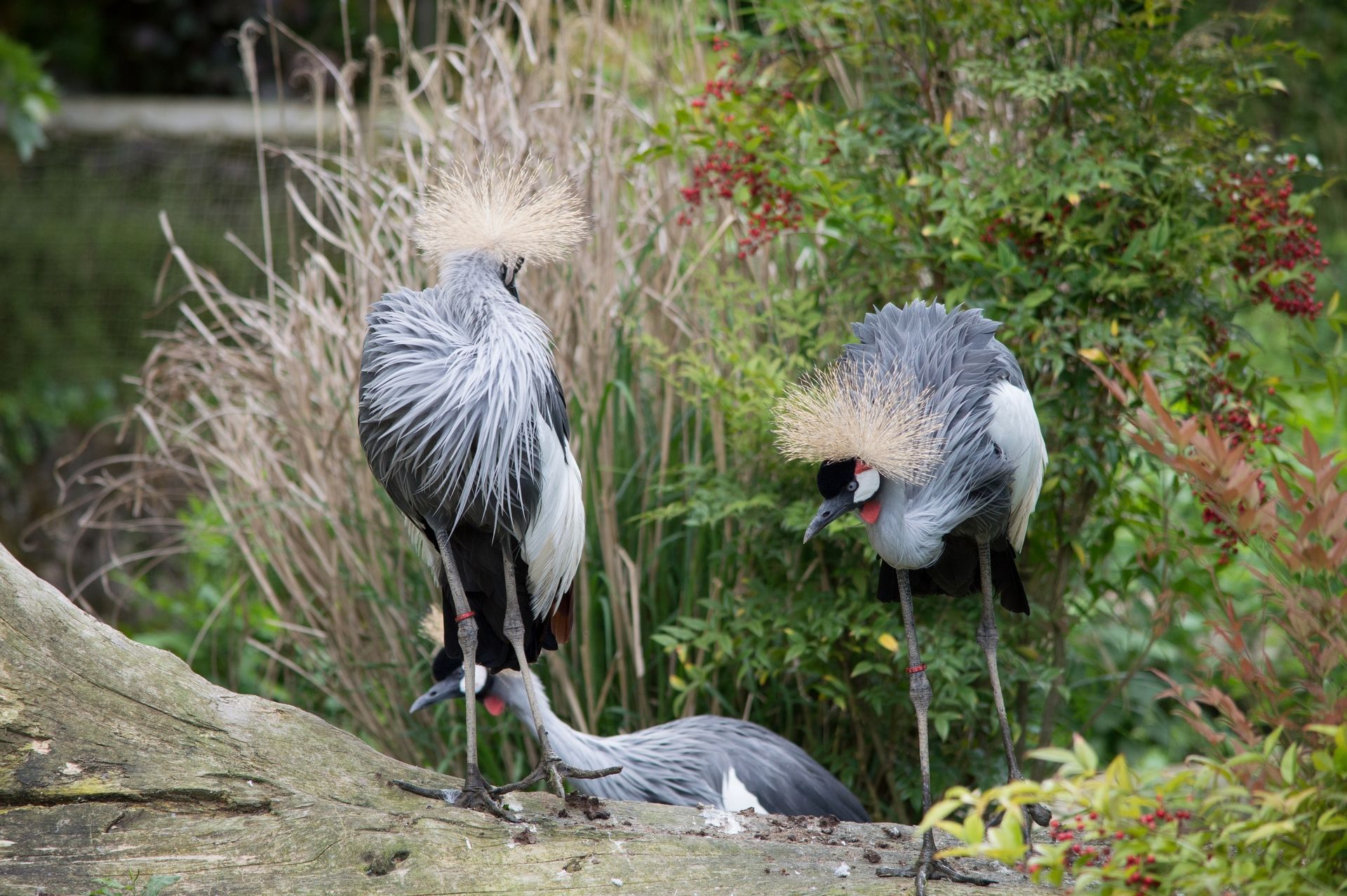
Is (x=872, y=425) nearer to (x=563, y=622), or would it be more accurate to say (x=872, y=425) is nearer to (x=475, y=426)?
(x=475, y=426)

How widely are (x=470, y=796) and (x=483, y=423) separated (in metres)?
0.75

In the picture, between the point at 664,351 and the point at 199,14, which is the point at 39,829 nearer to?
the point at 664,351

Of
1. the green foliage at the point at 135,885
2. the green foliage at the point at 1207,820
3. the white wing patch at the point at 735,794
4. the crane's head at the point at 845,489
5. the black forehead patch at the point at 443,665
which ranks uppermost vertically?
the crane's head at the point at 845,489

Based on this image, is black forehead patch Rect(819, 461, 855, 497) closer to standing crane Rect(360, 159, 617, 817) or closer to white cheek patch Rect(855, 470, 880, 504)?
white cheek patch Rect(855, 470, 880, 504)

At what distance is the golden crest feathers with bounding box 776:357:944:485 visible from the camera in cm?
232

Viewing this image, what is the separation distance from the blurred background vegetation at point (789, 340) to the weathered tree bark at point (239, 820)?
0.79 meters

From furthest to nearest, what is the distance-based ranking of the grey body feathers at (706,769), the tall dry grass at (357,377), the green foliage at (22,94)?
the green foliage at (22,94) → the tall dry grass at (357,377) → the grey body feathers at (706,769)

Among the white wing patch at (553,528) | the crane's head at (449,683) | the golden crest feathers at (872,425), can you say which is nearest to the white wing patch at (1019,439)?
the golden crest feathers at (872,425)

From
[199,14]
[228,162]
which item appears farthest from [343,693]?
[199,14]

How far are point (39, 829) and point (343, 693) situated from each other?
151 centimetres

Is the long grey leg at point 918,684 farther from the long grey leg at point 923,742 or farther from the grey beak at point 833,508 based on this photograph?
the grey beak at point 833,508

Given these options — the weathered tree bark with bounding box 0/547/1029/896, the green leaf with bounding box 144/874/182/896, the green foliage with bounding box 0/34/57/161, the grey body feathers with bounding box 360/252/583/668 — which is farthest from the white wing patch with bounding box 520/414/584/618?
the green foliage with bounding box 0/34/57/161

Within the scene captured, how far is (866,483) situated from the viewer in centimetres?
239

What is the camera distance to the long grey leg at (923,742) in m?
2.20
